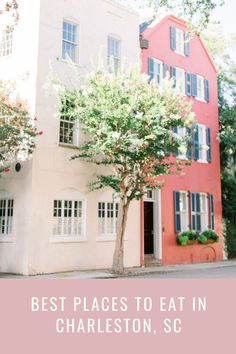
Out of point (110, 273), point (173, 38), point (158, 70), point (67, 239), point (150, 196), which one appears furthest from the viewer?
point (173, 38)

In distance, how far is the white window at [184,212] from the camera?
19.7 metres

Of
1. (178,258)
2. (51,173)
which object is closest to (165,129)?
(51,173)

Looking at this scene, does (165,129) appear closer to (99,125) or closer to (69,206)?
(99,125)

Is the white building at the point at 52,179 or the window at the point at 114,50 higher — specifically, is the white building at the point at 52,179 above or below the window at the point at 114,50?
below

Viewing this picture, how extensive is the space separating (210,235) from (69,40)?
35.8 feet

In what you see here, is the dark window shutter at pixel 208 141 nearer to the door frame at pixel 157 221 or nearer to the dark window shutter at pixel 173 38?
the door frame at pixel 157 221

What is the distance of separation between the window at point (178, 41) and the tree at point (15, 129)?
9.49 metres

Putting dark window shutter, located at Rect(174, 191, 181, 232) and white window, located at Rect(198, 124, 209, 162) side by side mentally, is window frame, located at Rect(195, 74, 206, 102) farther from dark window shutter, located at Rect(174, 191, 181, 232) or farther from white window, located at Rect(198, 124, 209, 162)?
dark window shutter, located at Rect(174, 191, 181, 232)

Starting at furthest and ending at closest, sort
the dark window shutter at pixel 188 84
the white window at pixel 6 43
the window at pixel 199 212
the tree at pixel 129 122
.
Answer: the dark window shutter at pixel 188 84 → the window at pixel 199 212 → the white window at pixel 6 43 → the tree at pixel 129 122

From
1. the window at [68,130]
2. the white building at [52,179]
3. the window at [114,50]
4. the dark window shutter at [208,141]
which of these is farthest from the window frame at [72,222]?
the dark window shutter at [208,141]

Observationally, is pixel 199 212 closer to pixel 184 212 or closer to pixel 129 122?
pixel 184 212

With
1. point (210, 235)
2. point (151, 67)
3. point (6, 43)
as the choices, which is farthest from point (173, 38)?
point (210, 235)

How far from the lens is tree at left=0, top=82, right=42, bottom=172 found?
13.2 meters

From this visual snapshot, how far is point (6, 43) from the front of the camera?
658 inches
